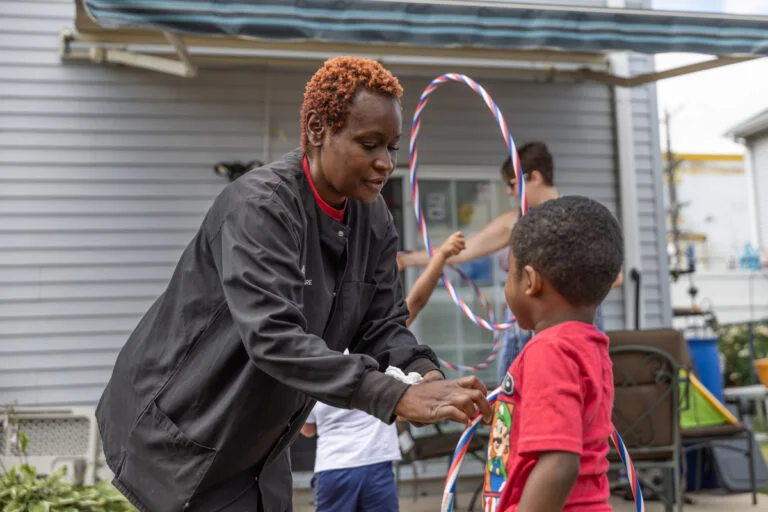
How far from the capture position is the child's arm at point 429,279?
4.20 metres

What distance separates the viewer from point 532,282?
2.14 metres

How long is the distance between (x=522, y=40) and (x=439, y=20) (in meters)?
0.61

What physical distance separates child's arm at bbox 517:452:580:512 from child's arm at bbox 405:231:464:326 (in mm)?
2255

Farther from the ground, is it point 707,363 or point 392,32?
point 392,32

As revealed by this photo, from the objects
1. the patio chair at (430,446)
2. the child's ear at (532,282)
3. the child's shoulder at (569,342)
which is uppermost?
the child's ear at (532,282)

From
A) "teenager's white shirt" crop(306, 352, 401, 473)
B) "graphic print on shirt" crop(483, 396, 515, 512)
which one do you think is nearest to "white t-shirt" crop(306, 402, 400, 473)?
"teenager's white shirt" crop(306, 352, 401, 473)

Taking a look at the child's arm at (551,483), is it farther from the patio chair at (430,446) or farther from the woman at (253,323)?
the patio chair at (430,446)

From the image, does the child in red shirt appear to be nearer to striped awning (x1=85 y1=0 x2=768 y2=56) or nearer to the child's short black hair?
the child's short black hair

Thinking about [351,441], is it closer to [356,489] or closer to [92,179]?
[356,489]

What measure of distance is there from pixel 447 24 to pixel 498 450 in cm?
411

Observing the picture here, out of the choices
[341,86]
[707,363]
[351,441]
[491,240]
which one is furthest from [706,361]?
[341,86]

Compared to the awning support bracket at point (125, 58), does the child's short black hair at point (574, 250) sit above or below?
below

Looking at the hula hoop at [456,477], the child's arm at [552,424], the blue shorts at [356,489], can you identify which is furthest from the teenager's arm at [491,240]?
the child's arm at [552,424]

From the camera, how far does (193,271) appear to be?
226 cm
